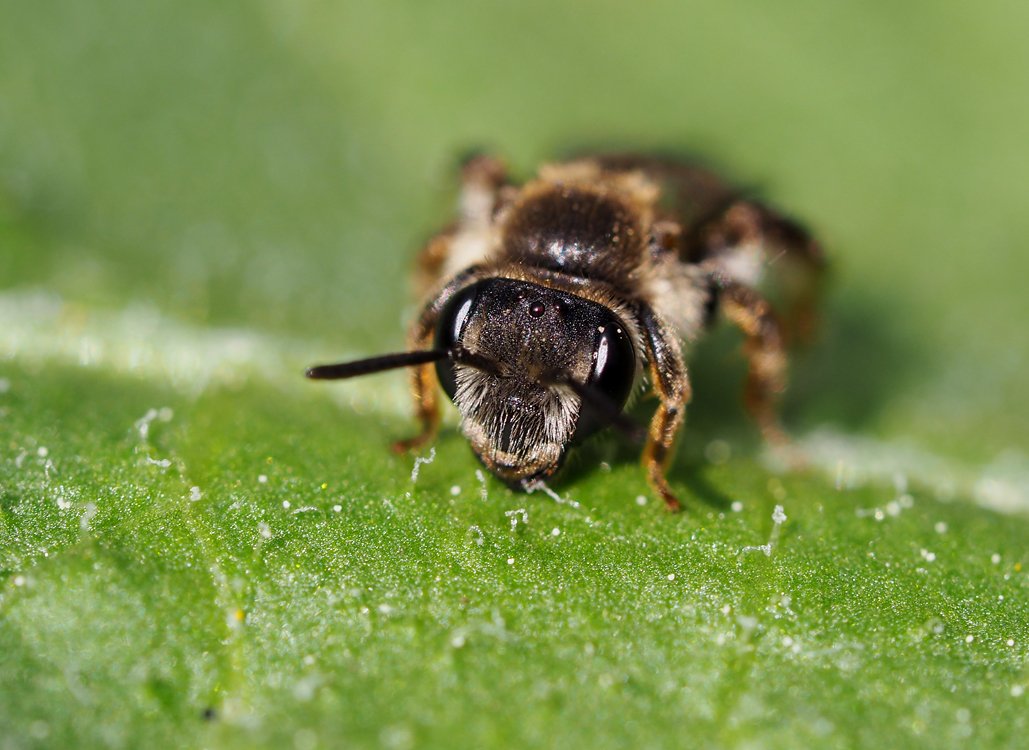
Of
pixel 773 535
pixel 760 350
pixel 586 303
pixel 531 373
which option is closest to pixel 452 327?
pixel 531 373

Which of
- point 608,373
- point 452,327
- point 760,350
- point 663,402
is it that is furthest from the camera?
point 760,350

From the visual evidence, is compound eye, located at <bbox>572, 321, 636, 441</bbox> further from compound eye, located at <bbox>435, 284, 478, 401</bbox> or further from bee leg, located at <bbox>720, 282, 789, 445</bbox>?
bee leg, located at <bbox>720, 282, 789, 445</bbox>

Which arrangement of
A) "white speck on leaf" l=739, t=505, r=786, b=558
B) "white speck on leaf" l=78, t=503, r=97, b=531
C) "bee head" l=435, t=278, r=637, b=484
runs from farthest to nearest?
→ "white speck on leaf" l=739, t=505, r=786, b=558 → "bee head" l=435, t=278, r=637, b=484 → "white speck on leaf" l=78, t=503, r=97, b=531

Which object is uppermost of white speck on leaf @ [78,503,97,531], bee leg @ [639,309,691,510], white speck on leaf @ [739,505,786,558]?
bee leg @ [639,309,691,510]

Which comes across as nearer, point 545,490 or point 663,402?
point 545,490

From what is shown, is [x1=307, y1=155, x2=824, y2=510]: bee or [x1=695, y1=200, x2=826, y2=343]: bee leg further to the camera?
[x1=695, y1=200, x2=826, y2=343]: bee leg

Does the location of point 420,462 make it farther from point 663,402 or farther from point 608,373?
point 663,402

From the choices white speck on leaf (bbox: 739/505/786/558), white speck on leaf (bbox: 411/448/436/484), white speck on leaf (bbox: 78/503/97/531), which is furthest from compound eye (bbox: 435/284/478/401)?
white speck on leaf (bbox: 78/503/97/531)

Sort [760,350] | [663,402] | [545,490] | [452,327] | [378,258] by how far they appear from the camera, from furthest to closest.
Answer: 1. [378,258]
2. [760,350]
3. [663,402]
4. [545,490]
5. [452,327]
